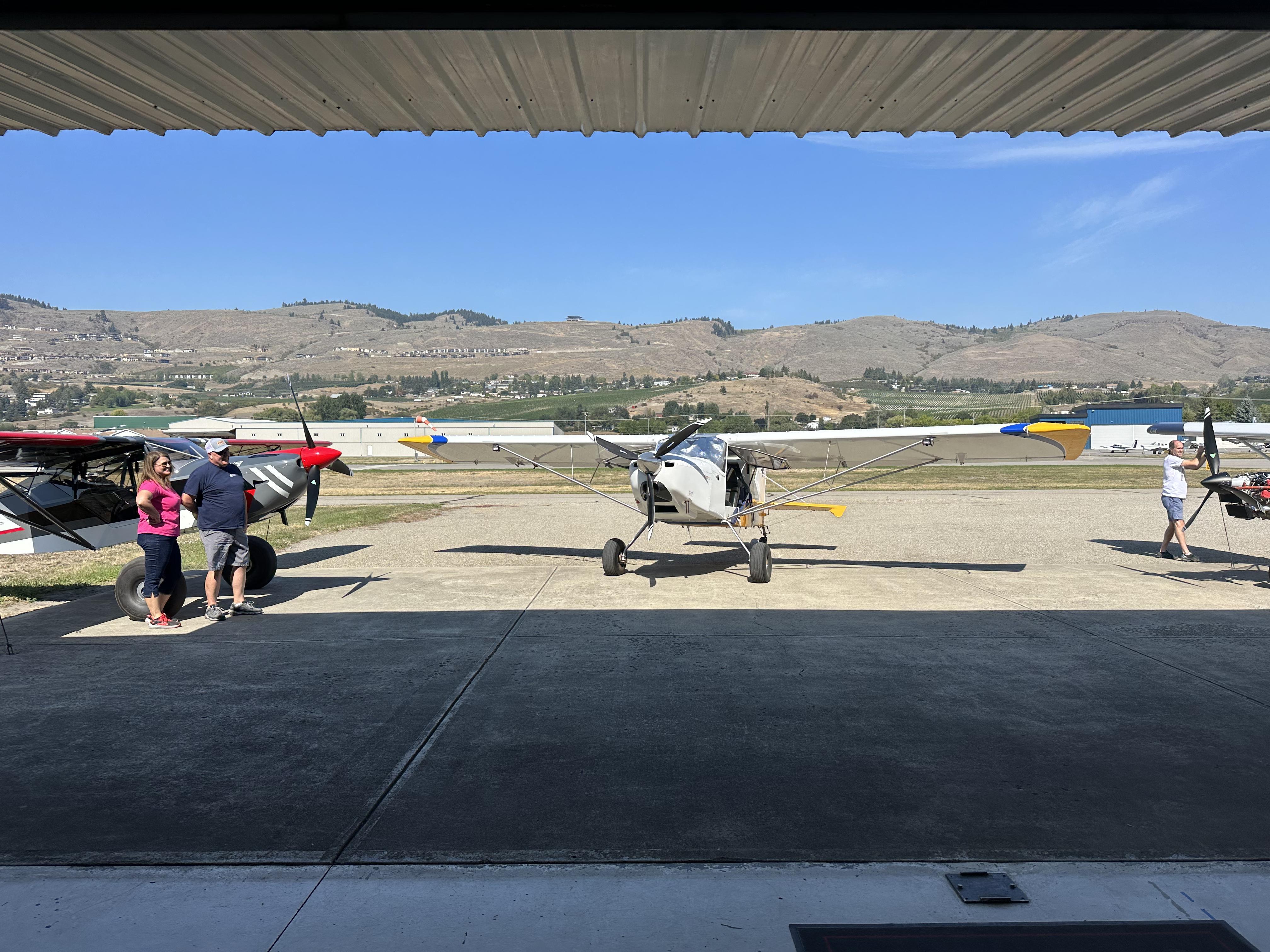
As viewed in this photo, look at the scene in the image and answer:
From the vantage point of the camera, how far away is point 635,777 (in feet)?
13.5

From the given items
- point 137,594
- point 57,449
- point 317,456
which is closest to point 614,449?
point 317,456

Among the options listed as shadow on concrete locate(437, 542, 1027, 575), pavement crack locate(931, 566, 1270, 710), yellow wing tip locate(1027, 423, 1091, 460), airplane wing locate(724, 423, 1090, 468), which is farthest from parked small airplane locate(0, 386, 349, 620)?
yellow wing tip locate(1027, 423, 1091, 460)

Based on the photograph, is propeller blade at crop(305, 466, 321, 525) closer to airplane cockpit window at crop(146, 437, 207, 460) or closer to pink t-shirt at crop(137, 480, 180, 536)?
airplane cockpit window at crop(146, 437, 207, 460)

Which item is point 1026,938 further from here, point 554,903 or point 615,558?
point 615,558

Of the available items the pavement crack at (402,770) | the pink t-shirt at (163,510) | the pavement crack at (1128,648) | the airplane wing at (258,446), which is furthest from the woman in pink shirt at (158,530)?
the pavement crack at (1128,648)

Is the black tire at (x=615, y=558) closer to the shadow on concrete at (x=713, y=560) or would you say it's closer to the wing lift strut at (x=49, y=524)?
the shadow on concrete at (x=713, y=560)

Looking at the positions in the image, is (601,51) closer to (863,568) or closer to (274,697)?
(274,697)

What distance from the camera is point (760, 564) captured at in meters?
10.4

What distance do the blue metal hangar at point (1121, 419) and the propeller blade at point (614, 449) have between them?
3282 inches

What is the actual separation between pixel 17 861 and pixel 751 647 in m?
5.12

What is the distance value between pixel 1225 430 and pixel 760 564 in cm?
691

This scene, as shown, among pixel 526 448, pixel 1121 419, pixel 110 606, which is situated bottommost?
pixel 1121 419

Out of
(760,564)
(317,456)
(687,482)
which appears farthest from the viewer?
(687,482)
